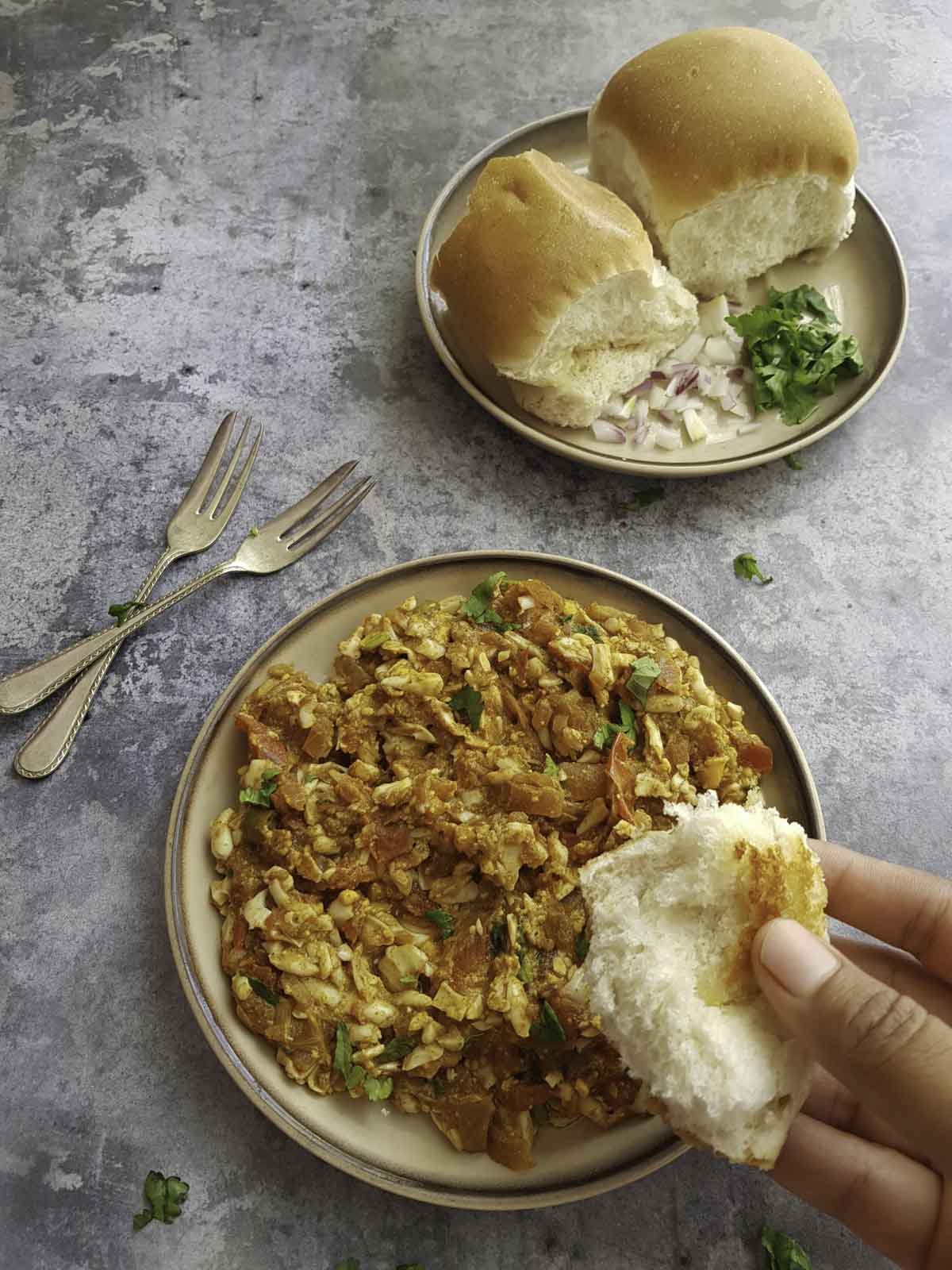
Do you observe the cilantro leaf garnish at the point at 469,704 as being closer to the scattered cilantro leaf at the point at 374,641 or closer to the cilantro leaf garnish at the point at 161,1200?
the scattered cilantro leaf at the point at 374,641

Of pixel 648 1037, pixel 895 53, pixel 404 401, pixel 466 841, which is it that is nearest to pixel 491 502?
pixel 404 401

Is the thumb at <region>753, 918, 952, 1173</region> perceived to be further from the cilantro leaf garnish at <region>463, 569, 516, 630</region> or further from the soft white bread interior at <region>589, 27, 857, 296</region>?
the soft white bread interior at <region>589, 27, 857, 296</region>

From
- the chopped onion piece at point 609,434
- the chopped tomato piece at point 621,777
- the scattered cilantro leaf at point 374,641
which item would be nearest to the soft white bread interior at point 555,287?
the chopped onion piece at point 609,434

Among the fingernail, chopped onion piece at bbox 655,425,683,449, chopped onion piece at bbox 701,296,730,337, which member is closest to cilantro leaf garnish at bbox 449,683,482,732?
the fingernail

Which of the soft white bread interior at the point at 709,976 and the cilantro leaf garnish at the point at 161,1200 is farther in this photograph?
the cilantro leaf garnish at the point at 161,1200

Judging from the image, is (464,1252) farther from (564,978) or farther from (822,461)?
(822,461)

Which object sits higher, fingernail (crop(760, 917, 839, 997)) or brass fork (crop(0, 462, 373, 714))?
fingernail (crop(760, 917, 839, 997))

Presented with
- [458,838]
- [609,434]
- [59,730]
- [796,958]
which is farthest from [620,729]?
[59,730]
